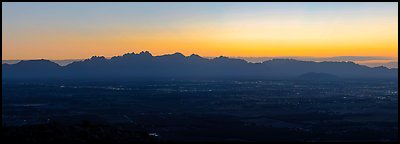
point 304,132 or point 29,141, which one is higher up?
point 29,141

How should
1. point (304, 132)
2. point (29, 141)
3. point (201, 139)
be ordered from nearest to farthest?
point (29, 141) → point (201, 139) → point (304, 132)

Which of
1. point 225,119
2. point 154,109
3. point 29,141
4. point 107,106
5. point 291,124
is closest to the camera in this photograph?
point 29,141

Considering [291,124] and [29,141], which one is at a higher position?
[29,141]

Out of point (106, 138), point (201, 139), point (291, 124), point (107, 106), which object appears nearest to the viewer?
point (106, 138)

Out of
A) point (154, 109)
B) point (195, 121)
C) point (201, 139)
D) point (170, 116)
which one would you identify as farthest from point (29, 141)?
point (154, 109)

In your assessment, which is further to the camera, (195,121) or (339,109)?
(339,109)

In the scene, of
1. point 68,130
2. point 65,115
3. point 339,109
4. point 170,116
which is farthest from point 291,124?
point 68,130

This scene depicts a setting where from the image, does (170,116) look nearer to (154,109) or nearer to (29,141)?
(154,109)

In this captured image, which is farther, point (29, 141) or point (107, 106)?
point (107, 106)

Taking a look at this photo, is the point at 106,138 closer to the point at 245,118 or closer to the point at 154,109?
the point at 245,118
